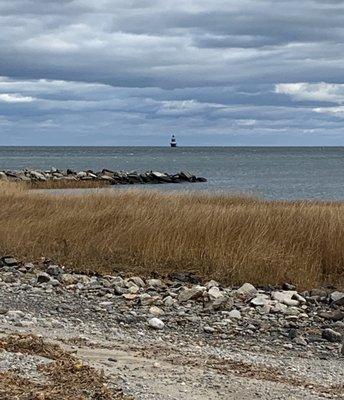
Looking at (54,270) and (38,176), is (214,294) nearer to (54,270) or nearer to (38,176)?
(54,270)

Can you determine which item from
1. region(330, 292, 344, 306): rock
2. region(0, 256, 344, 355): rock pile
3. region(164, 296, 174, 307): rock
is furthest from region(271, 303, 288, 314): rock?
region(164, 296, 174, 307): rock

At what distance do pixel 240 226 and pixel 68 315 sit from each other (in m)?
5.90

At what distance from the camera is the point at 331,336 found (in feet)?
32.1

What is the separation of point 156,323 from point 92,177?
48940 mm

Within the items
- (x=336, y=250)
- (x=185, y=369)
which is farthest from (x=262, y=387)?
(x=336, y=250)

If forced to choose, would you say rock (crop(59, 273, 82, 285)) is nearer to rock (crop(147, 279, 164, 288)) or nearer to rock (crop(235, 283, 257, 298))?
rock (crop(147, 279, 164, 288))

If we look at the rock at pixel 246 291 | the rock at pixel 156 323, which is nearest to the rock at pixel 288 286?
the rock at pixel 246 291

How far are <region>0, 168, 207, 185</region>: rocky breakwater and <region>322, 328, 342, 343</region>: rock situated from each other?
41950 millimetres

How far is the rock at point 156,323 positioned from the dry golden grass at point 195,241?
3042 millimetres

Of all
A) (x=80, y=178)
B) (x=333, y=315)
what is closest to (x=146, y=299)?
(x=333, y=315)

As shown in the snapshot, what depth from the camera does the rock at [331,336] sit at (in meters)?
9.77

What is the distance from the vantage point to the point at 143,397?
617cm

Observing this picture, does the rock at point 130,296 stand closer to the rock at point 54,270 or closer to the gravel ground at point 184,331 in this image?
the gravel ground at point 184,331

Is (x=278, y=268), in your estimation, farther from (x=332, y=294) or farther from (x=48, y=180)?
(x=48, y=180)
